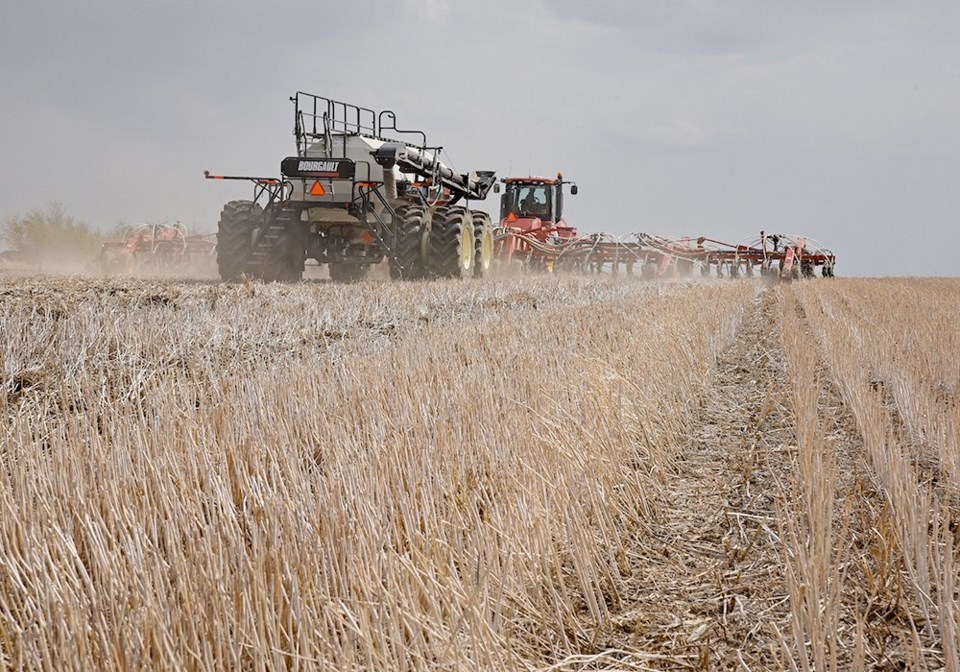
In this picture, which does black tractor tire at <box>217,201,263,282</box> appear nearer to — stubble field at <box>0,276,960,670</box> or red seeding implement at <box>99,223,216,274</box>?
red seeding implement at <box>99,223,216,274</box>

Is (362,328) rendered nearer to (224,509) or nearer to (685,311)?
(685,311)

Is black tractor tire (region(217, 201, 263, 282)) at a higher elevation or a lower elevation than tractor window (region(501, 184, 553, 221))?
lower

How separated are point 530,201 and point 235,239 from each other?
10.3 metres

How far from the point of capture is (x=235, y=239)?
11.5 meters

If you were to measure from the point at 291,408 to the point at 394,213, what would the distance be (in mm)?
8783

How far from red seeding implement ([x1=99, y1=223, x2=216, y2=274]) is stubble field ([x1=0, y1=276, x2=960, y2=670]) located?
41.1ft

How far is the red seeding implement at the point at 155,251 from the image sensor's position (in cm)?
1659

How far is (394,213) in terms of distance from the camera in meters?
11.7

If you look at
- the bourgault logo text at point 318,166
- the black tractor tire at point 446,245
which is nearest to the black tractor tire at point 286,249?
the bourgault logo text at point 318,166

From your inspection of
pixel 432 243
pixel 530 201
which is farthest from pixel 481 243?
pixel 530 201

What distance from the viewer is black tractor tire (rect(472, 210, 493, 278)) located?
46.0 feet

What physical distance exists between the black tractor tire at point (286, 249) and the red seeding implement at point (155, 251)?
247 inches

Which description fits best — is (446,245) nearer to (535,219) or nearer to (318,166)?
(318,166)

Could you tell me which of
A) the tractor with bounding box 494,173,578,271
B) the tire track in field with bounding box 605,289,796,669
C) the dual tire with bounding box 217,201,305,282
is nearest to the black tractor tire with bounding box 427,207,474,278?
the dual tire with bounding box 217,201,305,282
